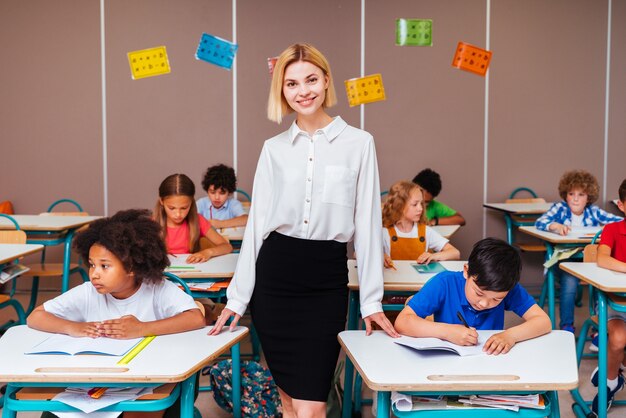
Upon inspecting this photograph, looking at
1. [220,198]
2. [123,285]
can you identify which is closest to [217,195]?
[220,198]

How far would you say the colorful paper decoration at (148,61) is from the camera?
17.1 ft

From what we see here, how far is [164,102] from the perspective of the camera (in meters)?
5.25

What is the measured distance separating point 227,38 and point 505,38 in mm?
2305

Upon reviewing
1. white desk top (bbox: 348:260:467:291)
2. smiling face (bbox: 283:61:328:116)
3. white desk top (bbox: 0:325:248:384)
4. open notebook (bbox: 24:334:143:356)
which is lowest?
white desk top (bbox: 0:325:248:384)

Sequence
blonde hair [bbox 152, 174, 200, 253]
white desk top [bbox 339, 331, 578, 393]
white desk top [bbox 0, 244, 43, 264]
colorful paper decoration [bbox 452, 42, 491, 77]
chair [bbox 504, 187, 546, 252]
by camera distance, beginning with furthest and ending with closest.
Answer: colorful paper decoration [bbox 452, 42, 491, 77] → chair [bbox 504, 187, 546, 252] → blonde hair [bbox 152, 174, 200, 253] → white desk top [bbox 0, 244, 43, 264] → white desk top [bbox 339, 331, 578, 393]

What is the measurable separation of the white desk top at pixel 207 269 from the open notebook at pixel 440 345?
1169 millimetres

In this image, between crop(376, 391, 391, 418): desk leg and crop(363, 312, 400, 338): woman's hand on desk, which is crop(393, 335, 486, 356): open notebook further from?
crop(376, 391, 391, 418): desk leg

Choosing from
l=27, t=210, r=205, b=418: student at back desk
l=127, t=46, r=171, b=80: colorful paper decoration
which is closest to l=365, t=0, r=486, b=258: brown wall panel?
l=127, t=46, r=171, b=80: colorful paper decoration

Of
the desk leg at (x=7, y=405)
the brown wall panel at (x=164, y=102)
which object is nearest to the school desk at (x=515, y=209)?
the brown wall panel at (x=164, y=102)

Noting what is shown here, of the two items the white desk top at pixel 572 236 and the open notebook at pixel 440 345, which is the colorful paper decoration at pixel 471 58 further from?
the open notebook at pixel 440 345

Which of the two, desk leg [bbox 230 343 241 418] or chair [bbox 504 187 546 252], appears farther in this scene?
chair [bbox 504 187 546 252]

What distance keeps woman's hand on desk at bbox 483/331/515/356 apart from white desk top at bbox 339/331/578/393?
17 millimetres

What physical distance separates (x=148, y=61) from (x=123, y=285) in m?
3.63

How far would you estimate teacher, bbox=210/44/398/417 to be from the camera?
5.77 feet
